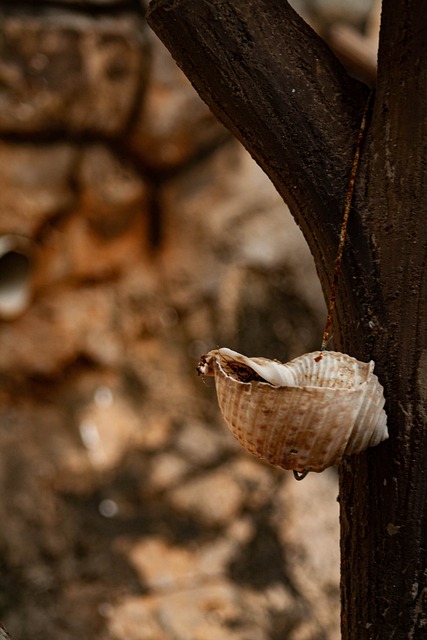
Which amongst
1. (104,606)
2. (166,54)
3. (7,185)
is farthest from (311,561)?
(166,54)

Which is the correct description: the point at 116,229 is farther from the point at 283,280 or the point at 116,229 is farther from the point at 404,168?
the point at 404,168

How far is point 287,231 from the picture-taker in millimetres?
4059

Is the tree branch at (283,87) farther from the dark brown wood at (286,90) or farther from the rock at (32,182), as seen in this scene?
the rock at (32,182)

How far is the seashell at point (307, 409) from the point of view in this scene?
929 mm

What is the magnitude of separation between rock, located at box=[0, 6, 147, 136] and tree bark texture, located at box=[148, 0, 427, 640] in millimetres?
2761

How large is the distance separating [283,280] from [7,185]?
1454 millimetres

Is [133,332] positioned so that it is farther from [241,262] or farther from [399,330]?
[399,330]

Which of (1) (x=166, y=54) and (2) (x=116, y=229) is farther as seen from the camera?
(2) (x=116, y=229)

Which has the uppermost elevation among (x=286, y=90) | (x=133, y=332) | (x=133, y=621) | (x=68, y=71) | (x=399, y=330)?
(x=68, y=71)

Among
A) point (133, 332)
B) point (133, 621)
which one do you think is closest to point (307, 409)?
point (133, 621)

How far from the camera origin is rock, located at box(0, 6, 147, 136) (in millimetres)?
3646

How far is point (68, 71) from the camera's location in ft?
12.4

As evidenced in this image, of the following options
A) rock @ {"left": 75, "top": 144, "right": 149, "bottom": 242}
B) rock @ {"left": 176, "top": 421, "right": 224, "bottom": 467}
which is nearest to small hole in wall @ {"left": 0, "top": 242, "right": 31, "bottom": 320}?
rock @ {"left": 75, "top": 144, "right": 149, "bottom": 242}

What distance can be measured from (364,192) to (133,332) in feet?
10.7
